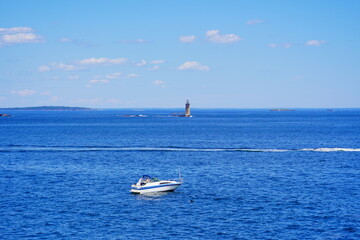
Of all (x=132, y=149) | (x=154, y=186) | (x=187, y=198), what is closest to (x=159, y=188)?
(x=154, y=186)

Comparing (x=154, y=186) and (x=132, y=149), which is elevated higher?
(x=132, y=149)

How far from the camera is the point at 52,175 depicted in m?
73.1

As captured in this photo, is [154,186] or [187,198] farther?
[154,186]

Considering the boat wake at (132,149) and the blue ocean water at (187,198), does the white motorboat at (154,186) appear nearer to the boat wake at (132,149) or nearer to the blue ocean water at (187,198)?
the blue ocean water at (187,198)

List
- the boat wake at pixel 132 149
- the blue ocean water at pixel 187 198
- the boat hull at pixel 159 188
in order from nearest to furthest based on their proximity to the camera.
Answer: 1. the blue ocean water at pixel 187 198
2. the boat hull at pixel 159 188
3. the boat wake at pixel 132 149

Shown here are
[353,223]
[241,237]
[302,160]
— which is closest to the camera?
[241,237]

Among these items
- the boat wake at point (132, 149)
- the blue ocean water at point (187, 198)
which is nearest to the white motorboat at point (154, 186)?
the blue ocean water at point (187, 198)

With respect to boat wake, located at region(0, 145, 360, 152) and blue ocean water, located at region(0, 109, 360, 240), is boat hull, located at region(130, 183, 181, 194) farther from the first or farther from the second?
boat wake, located at region(0, 145, 360, 152)

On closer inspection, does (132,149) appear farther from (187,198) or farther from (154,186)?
(187,198)

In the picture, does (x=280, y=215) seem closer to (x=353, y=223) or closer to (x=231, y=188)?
(x=353, y=223)

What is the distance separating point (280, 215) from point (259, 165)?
35.9 m

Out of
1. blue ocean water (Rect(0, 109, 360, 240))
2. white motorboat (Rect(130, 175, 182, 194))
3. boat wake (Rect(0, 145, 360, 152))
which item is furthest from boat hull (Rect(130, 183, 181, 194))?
boat wake (Rect(0, 145, 360, 152))

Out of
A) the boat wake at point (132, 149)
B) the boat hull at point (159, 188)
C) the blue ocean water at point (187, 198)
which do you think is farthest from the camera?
the boat wake at point (132, 149)

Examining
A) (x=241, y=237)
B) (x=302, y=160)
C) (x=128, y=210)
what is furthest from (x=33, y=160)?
(x=241, y=237)
